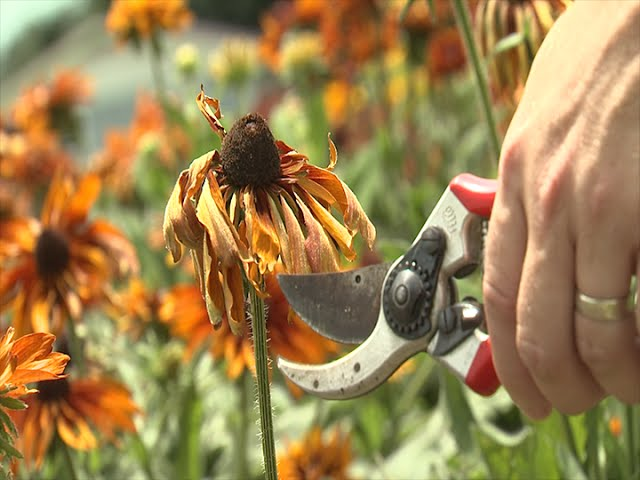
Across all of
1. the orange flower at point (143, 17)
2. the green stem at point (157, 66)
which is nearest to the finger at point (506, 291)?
the green stem at point (157, 66)

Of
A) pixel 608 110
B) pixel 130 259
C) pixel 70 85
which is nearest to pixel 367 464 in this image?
pixel 130 259

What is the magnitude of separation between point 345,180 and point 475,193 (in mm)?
1653

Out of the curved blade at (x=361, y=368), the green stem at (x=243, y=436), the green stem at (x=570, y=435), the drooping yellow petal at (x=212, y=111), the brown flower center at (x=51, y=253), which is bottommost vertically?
the green stem at (x=570, y=435)

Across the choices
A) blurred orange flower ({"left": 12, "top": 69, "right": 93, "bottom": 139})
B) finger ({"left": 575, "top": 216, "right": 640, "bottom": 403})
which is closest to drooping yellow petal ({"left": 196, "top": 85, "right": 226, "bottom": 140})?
finger ({"left": 575, "top": 216, "right": 640, "bottom": 403})

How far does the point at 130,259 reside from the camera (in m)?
1.64

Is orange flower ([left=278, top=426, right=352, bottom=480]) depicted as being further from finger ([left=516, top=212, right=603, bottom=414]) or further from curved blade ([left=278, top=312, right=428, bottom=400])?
finger ([left=516, top=212, right=603, bottom=414])

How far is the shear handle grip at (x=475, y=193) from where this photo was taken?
96 cm

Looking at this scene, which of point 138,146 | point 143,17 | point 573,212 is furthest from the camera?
point 138,146

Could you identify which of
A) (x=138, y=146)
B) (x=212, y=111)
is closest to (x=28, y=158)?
(x=138, y=146)

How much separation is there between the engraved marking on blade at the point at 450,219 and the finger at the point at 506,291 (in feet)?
0.35

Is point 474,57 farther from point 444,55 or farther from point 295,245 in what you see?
point 444,55

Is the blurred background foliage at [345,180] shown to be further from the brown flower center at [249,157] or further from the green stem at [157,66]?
the brown flower center at [249,157]

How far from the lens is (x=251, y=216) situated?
935 mm

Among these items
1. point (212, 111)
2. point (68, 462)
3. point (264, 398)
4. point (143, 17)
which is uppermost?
point (143, 17)
